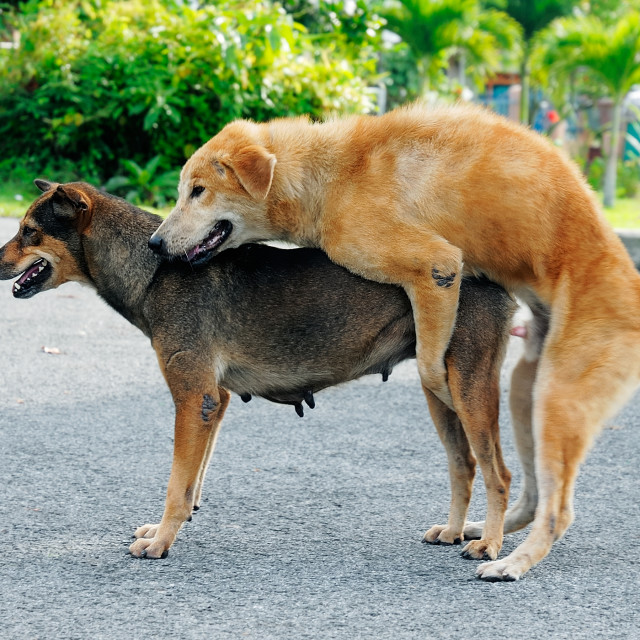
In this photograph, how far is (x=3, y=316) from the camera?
8.80 m

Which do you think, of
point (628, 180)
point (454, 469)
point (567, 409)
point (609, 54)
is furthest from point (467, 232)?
point (628, 180)

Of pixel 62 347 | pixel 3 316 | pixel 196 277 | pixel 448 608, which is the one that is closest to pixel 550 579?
pixel 448 608

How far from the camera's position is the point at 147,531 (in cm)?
427

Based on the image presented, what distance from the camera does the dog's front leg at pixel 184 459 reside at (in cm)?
413

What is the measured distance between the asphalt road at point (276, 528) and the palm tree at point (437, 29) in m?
13.6

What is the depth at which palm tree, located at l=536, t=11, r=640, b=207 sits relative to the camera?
17375 millimetres

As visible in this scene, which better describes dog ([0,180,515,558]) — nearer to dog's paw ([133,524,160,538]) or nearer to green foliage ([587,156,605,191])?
dog's paw ([133,524,160,538])

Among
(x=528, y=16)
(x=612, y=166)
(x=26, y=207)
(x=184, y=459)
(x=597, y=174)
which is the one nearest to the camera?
(x=184, y=459)

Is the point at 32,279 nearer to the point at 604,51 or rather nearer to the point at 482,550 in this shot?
the point at 482,550

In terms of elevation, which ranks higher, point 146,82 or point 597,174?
point 146,82

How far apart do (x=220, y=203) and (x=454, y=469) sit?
1.61 m

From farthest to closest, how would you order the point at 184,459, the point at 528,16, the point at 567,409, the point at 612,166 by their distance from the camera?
the point at 528,16 < the point at 612,166 < the point at 184,459 < the point at 567,409

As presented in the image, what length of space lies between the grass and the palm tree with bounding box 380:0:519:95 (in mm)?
4892

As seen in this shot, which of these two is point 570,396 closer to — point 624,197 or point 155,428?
point 155,428
